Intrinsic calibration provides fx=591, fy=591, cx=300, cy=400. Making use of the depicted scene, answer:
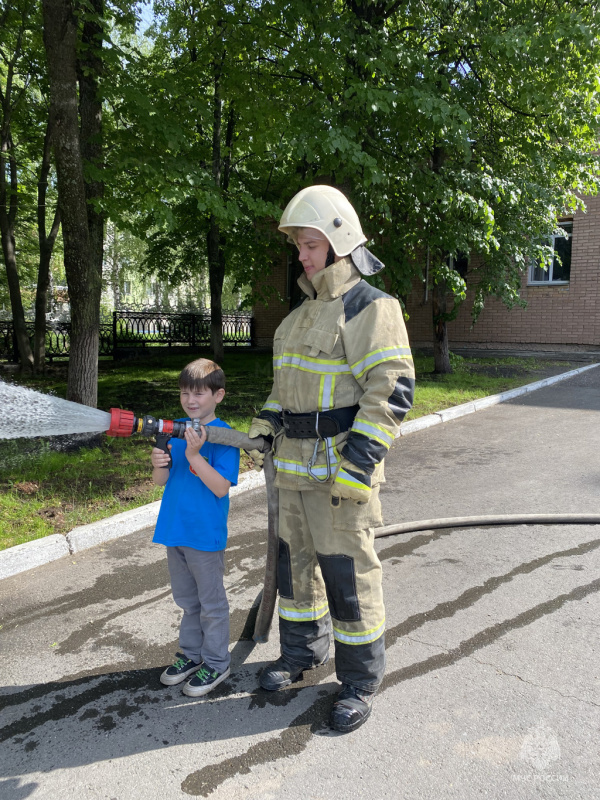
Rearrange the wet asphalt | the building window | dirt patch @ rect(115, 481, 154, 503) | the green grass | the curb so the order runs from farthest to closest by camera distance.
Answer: the building window < dirt patch @ rect(115, 481, 154, 503) < the green grass < the curb < the wet asphalt

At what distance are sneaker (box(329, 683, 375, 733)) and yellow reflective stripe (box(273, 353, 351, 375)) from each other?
1.38m

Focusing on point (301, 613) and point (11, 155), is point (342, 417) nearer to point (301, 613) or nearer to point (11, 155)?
point (301, 613)

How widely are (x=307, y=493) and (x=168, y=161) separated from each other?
18.3 feet

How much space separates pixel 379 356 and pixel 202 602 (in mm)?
1393

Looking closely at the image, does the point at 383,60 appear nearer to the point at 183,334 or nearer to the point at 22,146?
the point at 22,146

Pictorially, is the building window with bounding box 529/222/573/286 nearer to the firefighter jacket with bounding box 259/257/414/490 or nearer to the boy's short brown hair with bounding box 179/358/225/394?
the firefighter jacket with bounding box 259/257/414/490

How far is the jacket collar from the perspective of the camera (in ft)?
8.38

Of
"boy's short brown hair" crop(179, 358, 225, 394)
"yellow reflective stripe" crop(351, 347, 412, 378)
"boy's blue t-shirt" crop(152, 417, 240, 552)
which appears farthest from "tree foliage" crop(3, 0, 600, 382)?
"yellow reflective stripe" crop(351, 347, 412, 378)

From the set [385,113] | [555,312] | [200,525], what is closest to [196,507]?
[200,525]

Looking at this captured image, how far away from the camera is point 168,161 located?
693 cm

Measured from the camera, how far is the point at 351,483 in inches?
92.4

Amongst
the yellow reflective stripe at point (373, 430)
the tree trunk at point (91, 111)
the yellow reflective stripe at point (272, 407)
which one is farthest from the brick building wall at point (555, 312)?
the yellow reflective stripe at point (373, 430)

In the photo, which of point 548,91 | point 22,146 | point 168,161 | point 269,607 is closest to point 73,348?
point 168,161

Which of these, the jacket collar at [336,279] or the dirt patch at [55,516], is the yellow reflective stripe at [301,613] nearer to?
the jacket collar at [336,279]
